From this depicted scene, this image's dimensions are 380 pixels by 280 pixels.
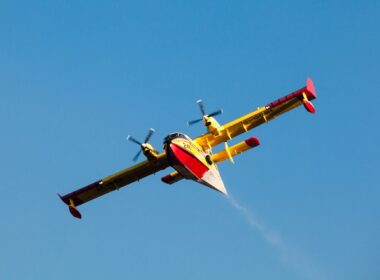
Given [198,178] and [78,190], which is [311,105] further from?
[78,190]

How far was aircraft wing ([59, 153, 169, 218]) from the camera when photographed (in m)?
54.7

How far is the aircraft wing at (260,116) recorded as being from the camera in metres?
54.1

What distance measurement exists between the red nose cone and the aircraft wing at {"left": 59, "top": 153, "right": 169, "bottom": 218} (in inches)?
443

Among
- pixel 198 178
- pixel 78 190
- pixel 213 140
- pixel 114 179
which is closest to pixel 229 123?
pixel 213 140

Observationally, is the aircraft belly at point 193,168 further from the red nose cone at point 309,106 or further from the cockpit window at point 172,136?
the red nose cone at point 309,106

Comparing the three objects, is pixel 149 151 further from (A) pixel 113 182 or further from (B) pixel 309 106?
(B) pixel 309 106

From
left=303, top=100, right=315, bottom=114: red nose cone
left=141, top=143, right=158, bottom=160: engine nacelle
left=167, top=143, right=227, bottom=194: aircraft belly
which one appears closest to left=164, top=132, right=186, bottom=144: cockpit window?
left=167, top=143, right=227, bottom=194: aircraft belly

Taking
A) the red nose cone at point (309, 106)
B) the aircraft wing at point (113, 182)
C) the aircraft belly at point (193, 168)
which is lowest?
the aircraft belly at point (193, 168)

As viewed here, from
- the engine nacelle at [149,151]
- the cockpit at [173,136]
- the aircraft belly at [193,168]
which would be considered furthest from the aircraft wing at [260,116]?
the engine nacelle at [149,151]

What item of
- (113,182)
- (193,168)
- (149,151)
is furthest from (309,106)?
(113,182)

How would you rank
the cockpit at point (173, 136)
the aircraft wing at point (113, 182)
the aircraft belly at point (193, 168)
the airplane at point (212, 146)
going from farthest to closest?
the aircraft wing at point (113, 182) < the airplane at point (212, 146) < the cockpit at point (173, 136) < the aircraft belly at point (193, 168)

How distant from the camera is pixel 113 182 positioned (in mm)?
56969

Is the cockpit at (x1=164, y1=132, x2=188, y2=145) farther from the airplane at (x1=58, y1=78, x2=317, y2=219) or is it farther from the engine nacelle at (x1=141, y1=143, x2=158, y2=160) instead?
the engine nacelle at (x1=141, y1=143, x2=158, y2=160)

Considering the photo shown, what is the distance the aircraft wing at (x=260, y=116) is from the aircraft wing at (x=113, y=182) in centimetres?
375
